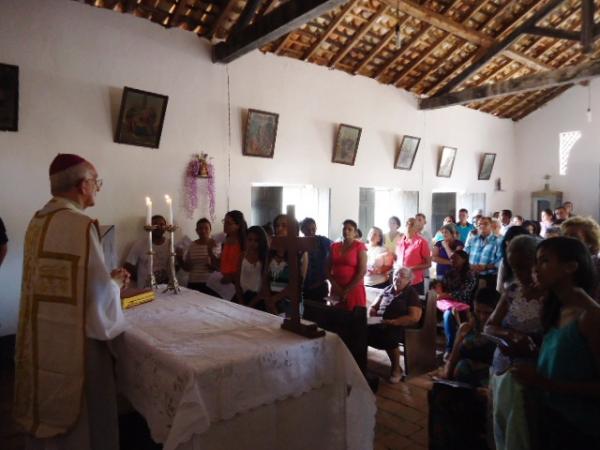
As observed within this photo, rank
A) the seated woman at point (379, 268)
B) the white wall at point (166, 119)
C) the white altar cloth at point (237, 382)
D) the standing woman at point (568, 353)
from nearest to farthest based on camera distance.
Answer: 1. the standing woman at point (568, 353)
2. the white altar cloth at point (237, 382)
3. the white wall at point (166, 119)
4. the seated woman at point (379, 268)

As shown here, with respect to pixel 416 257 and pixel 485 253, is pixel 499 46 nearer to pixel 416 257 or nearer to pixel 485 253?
pixel 485 253

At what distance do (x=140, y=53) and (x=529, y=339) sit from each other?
5005mm

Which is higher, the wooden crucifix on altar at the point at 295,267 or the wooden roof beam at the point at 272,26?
the wooden roof beam at the point at 272,26

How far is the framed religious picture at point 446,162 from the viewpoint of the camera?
31.7ft

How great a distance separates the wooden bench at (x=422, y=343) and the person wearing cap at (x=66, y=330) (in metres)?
2.72

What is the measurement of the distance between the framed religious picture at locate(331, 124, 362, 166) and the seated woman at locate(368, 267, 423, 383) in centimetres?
365

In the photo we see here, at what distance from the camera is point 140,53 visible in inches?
209

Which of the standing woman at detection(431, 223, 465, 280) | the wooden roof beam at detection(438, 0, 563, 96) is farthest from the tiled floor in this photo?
the wooden roof beam at detection(438, 0, 563, 96)

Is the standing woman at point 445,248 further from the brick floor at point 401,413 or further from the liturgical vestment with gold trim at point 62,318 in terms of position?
the liturgical vestment with gold trim at point 62,318

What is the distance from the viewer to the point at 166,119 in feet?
18.3

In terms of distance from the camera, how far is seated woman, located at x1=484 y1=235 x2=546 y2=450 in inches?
76.0

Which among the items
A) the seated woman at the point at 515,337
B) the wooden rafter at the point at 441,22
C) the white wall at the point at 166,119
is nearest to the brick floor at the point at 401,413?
the seated woman at the point at 515,337

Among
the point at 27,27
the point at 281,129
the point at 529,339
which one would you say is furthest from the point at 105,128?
the point at 529,339

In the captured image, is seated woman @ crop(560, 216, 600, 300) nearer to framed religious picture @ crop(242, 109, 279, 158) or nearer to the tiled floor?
the tiled floor
